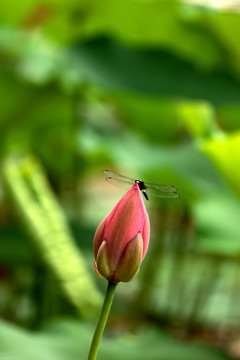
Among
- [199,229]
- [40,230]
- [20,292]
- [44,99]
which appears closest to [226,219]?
[199,229]

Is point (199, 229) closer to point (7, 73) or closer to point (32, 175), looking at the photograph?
point (32, 175)

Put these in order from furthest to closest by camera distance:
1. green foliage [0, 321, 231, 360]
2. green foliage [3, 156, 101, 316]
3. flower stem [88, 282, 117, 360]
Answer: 1. green foliage [3, 156, 101, 316]
2. green foliage [0, 321, 231, 360]
3. flower stem [88, 282, 117, 360]

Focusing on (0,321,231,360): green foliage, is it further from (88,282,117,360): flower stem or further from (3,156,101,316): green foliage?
(88,282,117,360): flower stem

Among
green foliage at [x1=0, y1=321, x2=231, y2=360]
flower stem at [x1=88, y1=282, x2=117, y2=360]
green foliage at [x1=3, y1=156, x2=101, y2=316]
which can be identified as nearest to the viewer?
flower stem at [x1=88, y1=282, x2=117, y2=360]

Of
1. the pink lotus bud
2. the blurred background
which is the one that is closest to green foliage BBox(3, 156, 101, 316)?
the blurred background

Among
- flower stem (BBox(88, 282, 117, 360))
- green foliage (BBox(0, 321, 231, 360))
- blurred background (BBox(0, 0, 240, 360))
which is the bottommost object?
flower stem (BBox(88, 282, 117, 360))

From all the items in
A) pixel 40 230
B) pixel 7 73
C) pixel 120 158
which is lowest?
pixel 40 230
